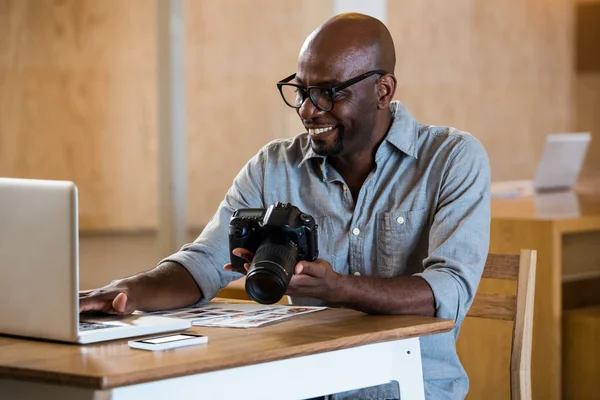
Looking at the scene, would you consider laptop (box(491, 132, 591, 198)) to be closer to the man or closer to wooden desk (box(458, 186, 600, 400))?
wooden desk (box(458, 186, 600, 400))

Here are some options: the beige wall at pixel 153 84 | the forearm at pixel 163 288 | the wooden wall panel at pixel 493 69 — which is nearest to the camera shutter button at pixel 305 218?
the forearm at pixel 163 288

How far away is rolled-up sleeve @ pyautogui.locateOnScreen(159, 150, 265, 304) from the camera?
1952 mm

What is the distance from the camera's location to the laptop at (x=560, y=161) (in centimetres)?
459

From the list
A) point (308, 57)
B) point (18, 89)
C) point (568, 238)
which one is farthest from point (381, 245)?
point (18, 89)

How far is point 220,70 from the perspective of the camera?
15.8ft

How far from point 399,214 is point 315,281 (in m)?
0.42

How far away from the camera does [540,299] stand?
3307mm

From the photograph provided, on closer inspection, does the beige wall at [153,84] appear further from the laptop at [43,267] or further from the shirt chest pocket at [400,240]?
the laptop at [43,267]

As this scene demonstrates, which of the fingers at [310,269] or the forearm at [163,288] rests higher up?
the fingers at [310,269]

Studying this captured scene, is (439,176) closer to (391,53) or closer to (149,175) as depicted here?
(391,53)

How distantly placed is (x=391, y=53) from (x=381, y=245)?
0.39 m

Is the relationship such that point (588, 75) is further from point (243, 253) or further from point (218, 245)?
point (243, 253)

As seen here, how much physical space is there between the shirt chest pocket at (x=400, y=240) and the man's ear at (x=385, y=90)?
0.74 ft

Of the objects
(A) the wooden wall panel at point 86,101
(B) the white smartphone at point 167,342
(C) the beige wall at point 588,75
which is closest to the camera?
(B) the white smartphone at point 167,342
